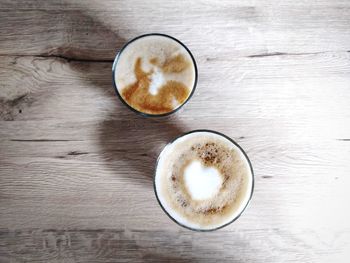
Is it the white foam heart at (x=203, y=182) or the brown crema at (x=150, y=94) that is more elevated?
the brown crema at (x=150, y=94)

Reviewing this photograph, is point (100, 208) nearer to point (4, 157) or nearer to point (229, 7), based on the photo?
point (4, 157)

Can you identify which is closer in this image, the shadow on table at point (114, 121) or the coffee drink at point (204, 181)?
the coffee drink at point (204, 181)

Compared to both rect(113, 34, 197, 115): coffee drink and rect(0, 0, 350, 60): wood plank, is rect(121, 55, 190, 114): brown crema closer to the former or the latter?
rect(113, 34, 197, 115): coffee drink

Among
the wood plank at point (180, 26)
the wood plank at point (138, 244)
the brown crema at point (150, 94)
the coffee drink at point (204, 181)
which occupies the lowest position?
the wood plank at point (138, 244)

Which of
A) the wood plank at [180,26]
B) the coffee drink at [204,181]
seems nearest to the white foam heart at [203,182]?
the coffee drink at [204,181]

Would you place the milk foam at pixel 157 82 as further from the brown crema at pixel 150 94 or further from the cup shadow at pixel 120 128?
the cup shadow at pixel 120 128

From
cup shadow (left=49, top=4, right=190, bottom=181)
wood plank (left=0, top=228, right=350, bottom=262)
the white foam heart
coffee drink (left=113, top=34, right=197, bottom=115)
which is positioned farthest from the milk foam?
wood plank (left=0, top=228, right=350, bottom=262)

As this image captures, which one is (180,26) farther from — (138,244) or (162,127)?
(138,244)
